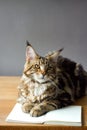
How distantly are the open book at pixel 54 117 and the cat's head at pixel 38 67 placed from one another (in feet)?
0.48

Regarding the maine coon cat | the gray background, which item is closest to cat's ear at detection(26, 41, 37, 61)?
the maine coon cat

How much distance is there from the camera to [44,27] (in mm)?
1544

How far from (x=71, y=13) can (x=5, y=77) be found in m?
0.59

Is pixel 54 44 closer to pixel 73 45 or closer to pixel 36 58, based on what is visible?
pixel 73 45

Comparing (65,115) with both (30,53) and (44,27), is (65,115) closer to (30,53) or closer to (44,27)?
(30,53)

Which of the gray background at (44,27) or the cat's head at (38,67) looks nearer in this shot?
the cat's head at (38,67)

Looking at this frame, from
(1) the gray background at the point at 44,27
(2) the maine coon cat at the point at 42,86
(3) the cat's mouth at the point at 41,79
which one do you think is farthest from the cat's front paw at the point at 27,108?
(1) the gray background at the point at 44,27

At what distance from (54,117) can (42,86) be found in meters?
0.15

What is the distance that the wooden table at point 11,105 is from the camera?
88 cm

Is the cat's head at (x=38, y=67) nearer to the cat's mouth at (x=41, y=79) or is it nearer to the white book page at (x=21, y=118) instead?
the cat's mouth at (x=41, y=79)

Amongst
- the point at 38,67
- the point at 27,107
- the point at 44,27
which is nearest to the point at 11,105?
the point at 27,107

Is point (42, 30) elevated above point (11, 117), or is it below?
above

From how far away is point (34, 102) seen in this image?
1.01 metres

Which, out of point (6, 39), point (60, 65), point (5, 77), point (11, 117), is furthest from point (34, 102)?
point (6, 39)
